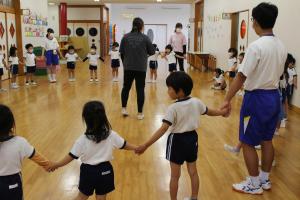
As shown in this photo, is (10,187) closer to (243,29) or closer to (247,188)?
(247,188)

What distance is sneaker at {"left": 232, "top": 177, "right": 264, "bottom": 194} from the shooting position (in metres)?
3.14

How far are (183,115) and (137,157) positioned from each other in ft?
5.33

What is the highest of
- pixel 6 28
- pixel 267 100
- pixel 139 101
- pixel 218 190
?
pixel 6 28

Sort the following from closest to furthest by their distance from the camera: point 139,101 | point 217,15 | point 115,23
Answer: point 139,101
point 217,15
point 115,23

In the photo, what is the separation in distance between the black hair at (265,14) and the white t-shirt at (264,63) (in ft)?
0.36

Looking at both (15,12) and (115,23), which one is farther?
(115,23)

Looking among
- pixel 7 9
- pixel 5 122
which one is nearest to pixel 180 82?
pixel 5 122

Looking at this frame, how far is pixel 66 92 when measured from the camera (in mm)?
8430

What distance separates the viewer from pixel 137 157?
4059mm

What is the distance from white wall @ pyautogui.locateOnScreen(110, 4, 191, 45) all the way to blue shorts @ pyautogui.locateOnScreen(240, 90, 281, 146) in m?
23.6

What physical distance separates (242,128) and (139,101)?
283 centimetres

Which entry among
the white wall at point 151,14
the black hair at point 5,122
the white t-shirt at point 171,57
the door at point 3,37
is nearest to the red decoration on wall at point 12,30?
the door at point 3,37

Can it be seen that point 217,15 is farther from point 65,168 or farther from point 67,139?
point 65,168

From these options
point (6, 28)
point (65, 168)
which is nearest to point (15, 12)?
point (6, 28)
